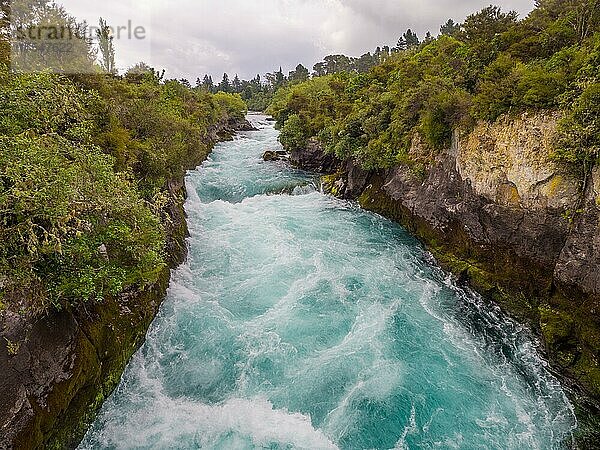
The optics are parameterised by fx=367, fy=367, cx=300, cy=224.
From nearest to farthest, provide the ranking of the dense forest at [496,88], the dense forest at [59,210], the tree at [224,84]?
the dense forest at [59,210] < the dense forest at [496,88] < the tree at [224,84]

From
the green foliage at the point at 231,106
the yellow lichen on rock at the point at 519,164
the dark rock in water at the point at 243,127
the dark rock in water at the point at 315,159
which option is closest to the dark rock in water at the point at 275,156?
the dark rock in water at the point at 315,159

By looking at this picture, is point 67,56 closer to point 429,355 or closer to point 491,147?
point 491,147

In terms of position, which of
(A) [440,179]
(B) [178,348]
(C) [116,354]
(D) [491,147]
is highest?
(D) [491,147]

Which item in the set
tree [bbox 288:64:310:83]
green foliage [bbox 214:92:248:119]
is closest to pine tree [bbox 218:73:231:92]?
tree [bbox 288:64:310:83]

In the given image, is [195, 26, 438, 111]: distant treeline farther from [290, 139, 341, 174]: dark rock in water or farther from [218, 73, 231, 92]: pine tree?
[290, 139, 341, 174]: dark rock in water

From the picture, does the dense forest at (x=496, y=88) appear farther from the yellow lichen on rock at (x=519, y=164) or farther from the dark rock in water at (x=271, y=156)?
the dark rock in water at (x=271, y=156)

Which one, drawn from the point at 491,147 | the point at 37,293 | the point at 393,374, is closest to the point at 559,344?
the point at 393,374
